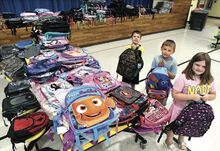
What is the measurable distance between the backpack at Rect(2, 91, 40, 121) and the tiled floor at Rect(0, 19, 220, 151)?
489 millimetres

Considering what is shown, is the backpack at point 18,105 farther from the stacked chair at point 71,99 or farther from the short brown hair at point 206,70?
the short brown hair at point 206,70

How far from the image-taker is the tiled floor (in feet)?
5.98

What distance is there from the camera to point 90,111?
3.94ft

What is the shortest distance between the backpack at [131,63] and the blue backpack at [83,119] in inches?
34.0

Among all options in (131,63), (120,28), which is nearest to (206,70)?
(131,63)

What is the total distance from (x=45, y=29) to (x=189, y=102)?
2141 millimetres

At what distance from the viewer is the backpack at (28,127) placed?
51.3 inches

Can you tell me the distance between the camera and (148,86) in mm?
2082

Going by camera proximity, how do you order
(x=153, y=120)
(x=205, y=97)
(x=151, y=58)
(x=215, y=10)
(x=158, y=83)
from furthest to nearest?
(x=215, y=10) < (x=151, y=58) < (x=158, y=83) < (x=153, y=120) < (x=205, y=97)

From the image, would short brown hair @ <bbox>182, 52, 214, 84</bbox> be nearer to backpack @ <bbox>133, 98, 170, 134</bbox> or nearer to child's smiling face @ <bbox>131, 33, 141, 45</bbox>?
backpack @ <bbox>133, 98, 170, 134</bbox>

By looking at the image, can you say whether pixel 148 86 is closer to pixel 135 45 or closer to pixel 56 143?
pixel 135 45

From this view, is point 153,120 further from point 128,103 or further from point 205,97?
point 205,97

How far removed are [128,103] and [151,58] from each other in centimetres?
265

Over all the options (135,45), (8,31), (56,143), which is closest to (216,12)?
(135,45)
